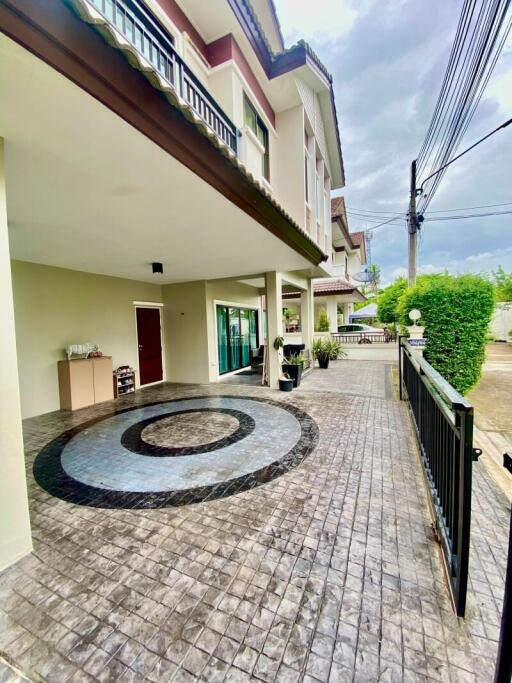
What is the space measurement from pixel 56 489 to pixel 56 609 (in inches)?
62.4

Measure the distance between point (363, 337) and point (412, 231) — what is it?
5.25 metres

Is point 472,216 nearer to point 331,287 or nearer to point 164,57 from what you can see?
point 331,287

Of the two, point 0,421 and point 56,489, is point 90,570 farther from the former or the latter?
point 56,489

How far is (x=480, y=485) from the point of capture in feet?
10.2

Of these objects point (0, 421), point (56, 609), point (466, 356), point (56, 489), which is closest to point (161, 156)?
point (0, 421)

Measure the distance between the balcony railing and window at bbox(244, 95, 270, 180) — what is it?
6.58ft

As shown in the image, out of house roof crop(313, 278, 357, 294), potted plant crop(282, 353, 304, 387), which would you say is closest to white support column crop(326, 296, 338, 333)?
house roof crop(313, 278, 357, 294)

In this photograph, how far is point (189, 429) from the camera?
15.1 feet

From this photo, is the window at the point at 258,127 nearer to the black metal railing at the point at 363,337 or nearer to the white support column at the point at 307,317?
the white support column at the point at 307,317

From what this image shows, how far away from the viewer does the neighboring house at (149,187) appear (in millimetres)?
1630

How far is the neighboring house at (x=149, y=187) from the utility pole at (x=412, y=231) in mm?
2780

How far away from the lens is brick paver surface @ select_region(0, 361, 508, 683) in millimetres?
1405

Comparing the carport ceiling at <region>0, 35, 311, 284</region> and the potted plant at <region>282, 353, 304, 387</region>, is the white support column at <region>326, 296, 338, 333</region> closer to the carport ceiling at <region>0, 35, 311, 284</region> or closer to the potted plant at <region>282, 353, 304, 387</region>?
the potted plant at <region>282, 353, 304, 387</region>

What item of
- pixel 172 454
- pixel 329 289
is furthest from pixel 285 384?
pixel 329 289
